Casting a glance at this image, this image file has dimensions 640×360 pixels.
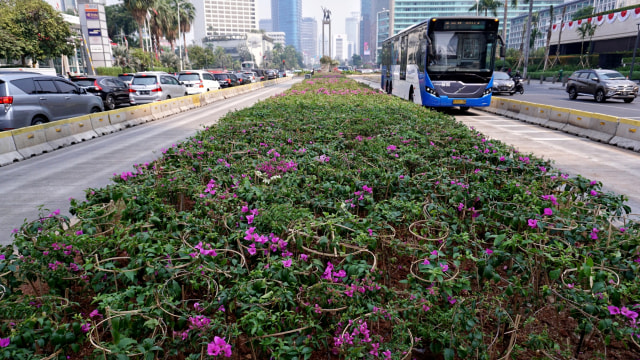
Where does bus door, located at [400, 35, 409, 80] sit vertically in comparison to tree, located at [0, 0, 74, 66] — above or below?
below

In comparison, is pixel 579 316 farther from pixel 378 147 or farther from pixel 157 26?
pixel 157 26

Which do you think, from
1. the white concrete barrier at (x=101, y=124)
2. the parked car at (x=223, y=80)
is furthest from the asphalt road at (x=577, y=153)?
the parked car at (x=223, y=80)

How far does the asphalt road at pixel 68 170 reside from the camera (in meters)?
6.48

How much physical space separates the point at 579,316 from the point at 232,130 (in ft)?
23.2

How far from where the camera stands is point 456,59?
1612 cm

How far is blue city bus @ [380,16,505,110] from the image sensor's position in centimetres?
1556

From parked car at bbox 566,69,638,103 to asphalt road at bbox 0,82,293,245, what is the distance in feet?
70.5

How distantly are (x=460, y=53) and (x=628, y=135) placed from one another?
693cm

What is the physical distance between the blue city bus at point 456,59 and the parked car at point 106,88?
46.2 feet

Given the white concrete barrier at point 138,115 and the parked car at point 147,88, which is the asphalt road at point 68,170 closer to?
the white concrete barrier at point 138,115

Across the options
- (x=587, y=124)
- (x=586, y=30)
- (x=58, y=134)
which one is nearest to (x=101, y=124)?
(x=58, y=134)

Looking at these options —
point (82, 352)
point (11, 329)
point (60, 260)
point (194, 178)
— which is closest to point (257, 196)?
point (194, 178)

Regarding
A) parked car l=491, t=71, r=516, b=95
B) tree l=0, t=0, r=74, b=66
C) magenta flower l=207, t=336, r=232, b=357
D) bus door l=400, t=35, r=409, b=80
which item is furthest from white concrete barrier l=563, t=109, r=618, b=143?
tree l=0, t=0, r=74, b=66

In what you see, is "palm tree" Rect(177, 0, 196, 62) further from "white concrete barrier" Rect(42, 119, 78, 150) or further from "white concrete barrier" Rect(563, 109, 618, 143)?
"white concrete barrier" Rect(563, 109, 618, 143)
